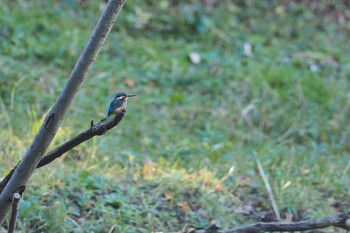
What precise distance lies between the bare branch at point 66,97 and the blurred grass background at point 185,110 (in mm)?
870

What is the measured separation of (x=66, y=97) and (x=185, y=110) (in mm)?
3005

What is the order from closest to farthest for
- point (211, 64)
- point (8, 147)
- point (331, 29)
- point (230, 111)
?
point (8, 147), point (230, 111), point (211, 64), point (331, 29)

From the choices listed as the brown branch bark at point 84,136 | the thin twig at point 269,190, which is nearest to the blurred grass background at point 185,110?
the thin twig at point 269,190

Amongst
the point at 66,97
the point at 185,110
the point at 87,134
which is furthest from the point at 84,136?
the point at 185,110

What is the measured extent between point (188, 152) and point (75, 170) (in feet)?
3.04

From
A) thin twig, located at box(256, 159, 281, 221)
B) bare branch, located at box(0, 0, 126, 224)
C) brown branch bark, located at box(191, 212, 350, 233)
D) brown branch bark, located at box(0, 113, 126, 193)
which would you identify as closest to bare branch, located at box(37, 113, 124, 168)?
brown branch bark, located at box(0, 113, 126, 193)

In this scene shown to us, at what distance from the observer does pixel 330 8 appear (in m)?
8.14

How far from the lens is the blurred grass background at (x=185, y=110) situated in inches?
151

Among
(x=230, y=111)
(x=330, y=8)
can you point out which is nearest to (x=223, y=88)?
(x=230, y=111)

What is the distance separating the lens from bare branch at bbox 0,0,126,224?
241cm

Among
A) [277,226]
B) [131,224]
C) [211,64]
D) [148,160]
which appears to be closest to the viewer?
[277,226]

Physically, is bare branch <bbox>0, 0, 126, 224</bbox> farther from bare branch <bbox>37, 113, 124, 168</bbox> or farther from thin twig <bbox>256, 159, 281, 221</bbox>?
thin twig <bbox>256, 159, 281, 221</bbox>

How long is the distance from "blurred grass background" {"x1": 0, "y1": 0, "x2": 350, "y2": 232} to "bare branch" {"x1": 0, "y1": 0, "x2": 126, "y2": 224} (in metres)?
0.87

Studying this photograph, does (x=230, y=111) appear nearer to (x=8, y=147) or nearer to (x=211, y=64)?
(x=211, y=64)
